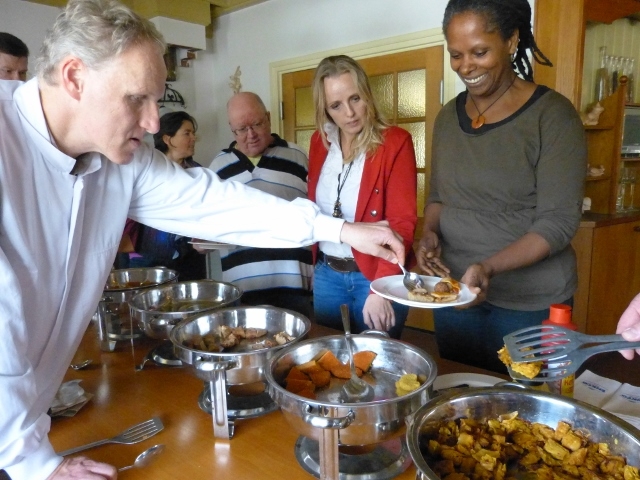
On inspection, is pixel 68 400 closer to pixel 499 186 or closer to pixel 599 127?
pixel 499 186

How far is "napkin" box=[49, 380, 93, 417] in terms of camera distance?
117 centimetres

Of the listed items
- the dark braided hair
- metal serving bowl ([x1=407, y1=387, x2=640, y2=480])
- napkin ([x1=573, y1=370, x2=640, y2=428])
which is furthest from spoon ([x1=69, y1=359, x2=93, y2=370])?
the dark braided hair

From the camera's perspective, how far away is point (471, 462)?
0.85m

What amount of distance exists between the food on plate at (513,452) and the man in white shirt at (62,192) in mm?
589

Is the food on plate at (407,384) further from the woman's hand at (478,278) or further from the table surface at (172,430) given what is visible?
the woman's hand at (478,278)

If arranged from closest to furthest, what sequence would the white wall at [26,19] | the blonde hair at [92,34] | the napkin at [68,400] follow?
the blonde hair at [92,34]
the napkin at [68,400]
the white wall at [26,19]

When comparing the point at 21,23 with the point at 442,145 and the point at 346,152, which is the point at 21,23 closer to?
the point at 346,152

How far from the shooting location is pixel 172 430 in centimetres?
110

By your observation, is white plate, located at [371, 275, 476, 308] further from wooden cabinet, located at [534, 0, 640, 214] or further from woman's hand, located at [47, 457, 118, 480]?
wooden cabinet, located at [534, 0, 640, 214]

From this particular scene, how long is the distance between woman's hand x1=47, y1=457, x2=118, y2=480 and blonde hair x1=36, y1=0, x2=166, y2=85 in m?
0.72

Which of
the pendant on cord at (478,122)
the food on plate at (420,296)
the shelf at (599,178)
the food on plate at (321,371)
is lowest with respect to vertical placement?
the food on plate at (321,371)

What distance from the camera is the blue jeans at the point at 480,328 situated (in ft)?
4.99

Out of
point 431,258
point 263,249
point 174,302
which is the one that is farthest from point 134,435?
point 263,249

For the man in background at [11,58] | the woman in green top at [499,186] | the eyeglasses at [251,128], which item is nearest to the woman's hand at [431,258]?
the woman in green top at [499,186]
